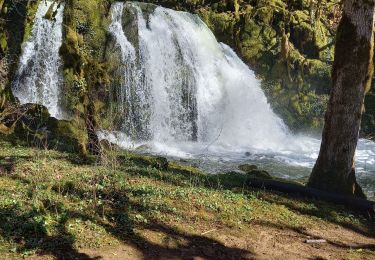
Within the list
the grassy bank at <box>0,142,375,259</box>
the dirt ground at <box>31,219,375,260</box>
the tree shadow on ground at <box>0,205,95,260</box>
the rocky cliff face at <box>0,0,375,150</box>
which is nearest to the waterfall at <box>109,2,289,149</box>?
the rocky cliff face at <box>0,0,375,150</box>

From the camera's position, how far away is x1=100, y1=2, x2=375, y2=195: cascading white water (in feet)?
55.3

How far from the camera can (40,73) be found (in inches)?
652

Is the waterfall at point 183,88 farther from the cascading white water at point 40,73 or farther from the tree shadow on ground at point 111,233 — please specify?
the tree shadow on ground at point 111,233

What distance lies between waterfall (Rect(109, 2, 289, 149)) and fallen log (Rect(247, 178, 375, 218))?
887 centimetres

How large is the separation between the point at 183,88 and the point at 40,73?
5.65 metres

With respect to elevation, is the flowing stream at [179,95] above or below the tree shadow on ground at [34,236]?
above

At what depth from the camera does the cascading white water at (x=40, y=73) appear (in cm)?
1644

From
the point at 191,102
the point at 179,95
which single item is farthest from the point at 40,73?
the point at 191,102

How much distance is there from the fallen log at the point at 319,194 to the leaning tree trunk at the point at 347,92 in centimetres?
28

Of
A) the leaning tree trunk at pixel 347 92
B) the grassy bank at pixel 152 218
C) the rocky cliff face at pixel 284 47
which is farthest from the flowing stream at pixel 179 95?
the grassy bank at pixel 152 218

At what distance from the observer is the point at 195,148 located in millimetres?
16797

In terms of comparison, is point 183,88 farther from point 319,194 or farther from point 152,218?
point 152,218

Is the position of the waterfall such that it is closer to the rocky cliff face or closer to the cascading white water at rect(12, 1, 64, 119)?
the rocky cliff face

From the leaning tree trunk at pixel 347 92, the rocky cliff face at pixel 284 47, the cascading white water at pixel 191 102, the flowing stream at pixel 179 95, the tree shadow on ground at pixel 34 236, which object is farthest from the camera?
the rocky cliff face at pixel 284 47
